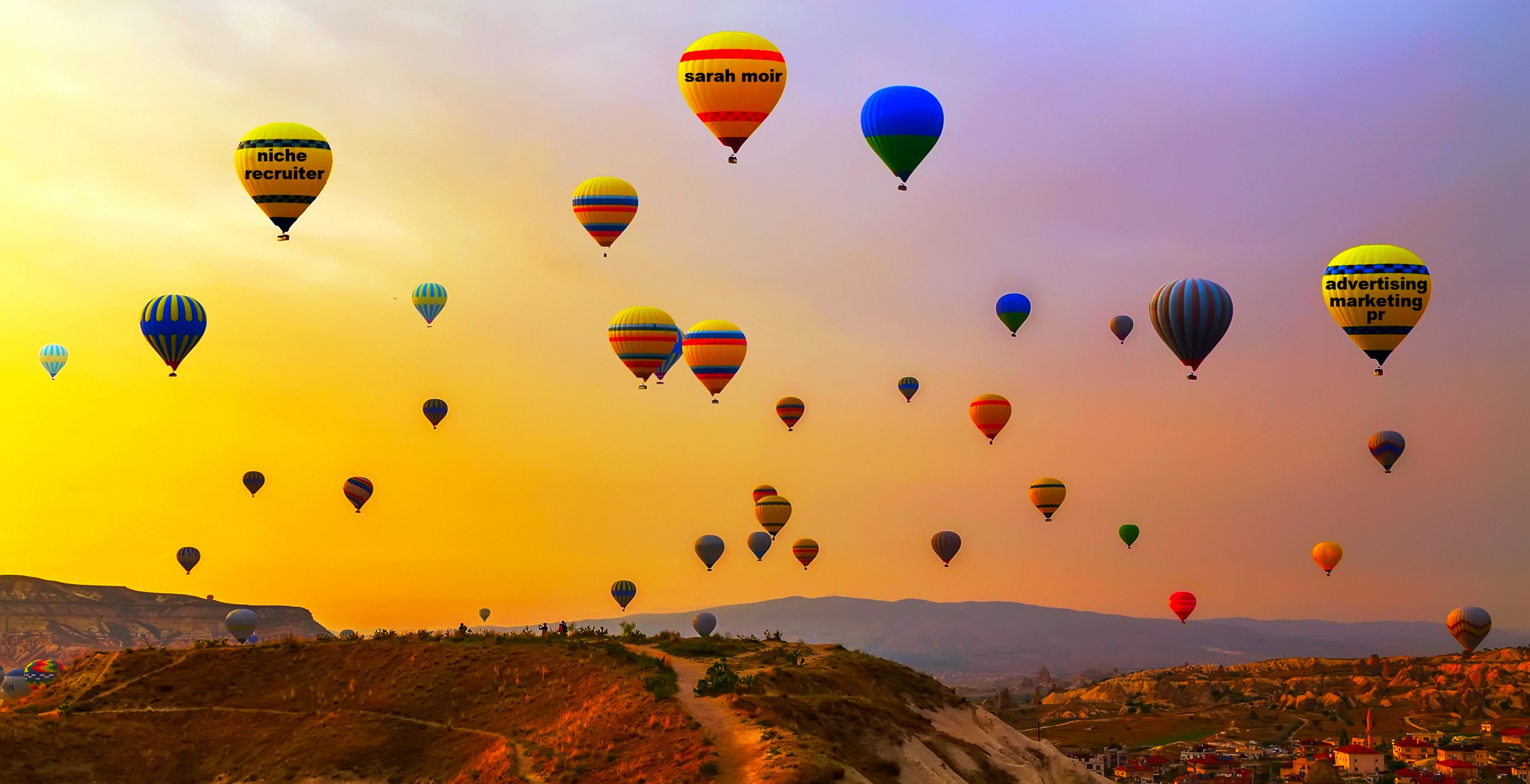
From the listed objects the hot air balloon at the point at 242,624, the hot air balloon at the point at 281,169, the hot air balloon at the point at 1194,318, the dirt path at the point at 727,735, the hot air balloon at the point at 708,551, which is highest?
the hot air balloon at the point at 281,169

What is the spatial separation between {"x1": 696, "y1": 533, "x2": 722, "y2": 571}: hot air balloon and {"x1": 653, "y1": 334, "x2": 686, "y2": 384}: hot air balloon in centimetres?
2078

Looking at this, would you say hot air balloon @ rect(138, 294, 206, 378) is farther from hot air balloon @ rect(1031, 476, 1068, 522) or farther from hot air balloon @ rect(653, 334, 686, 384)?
hot air balloon @ rect(1031, 476, 1068, 522)

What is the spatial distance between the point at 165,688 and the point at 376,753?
13.1 metres

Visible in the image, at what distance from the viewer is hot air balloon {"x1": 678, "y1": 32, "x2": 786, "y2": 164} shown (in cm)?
7675

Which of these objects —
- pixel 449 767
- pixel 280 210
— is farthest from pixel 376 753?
pixel 280 210

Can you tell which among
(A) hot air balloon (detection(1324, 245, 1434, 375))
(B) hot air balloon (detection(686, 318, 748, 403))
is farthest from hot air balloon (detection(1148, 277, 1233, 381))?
(B) hot air balloon (detection(686, 318, 748, 403))

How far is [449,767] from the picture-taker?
55969mm

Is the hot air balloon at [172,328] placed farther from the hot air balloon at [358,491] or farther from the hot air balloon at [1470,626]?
the hot air balloon at [1470,626]

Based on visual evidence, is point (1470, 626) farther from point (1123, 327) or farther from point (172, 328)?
point (172, 328)

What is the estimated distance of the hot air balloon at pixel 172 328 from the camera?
82.8 m

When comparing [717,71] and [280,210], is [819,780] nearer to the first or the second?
[717,71]

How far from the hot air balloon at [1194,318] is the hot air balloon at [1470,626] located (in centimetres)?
7063

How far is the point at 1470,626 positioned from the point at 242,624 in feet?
365

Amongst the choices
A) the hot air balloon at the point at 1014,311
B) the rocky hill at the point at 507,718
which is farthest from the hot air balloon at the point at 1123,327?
the rocky hill at the point at 507,718
